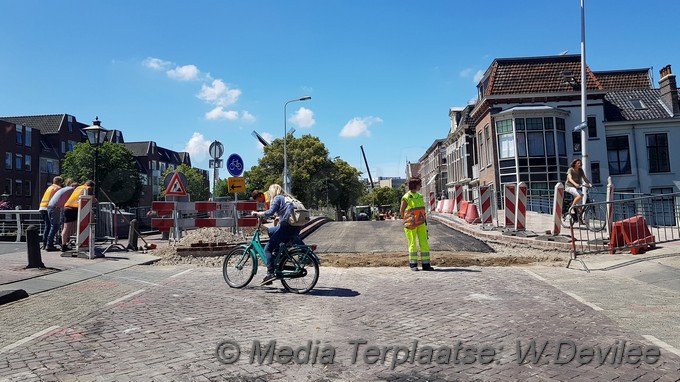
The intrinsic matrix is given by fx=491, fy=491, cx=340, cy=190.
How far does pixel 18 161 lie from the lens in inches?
2239

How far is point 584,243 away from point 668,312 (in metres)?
6.46

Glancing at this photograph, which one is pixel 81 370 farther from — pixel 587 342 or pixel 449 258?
pixel 449 258

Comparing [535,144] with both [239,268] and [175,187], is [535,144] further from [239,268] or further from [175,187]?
[239,268]

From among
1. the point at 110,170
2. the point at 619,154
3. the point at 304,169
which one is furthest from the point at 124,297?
the point at 110,170

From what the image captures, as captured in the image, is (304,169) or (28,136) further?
(28,136)

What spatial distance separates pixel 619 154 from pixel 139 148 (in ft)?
269

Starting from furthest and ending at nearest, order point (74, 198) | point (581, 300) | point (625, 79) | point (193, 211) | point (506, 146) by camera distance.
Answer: point (625, 79) < point (506, 146) < point (193, 211) < point (74, 198) < point (581, 300)

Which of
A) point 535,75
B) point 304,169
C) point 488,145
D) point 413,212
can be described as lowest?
point 413,212

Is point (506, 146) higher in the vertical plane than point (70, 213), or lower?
higher

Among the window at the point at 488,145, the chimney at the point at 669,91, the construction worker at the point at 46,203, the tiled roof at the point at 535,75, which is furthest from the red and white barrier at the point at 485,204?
the chimney at the point at 669,91

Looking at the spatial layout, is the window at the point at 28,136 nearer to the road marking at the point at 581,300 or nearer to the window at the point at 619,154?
the window at the point at 619,154

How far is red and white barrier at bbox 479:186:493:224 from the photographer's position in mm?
15141

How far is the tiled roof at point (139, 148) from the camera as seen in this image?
90912 mm

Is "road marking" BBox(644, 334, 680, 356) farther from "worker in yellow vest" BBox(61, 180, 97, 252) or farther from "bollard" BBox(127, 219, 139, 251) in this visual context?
"bollard" BBox(127, 219, 139, 251)
